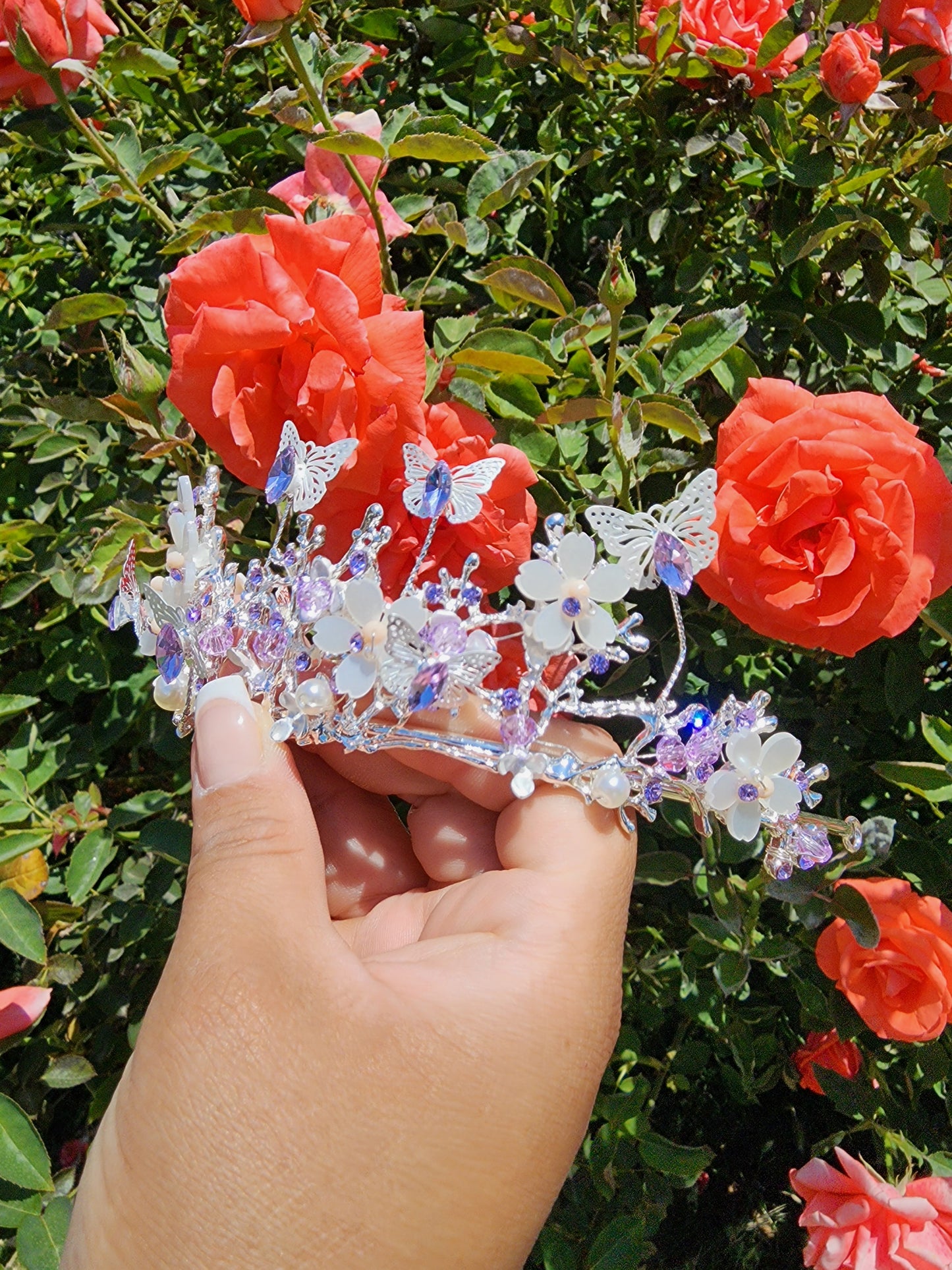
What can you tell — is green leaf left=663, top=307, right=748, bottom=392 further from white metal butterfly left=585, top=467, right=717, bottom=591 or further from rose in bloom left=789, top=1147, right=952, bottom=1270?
rose in bloom left=789, top=1147, right=952, bottom=1270

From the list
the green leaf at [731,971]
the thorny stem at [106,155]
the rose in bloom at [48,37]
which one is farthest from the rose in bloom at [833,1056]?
the rose in bloom at [48,37]

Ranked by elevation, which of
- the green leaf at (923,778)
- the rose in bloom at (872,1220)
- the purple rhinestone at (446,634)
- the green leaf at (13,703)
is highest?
the purple rhinestone at (446,634)

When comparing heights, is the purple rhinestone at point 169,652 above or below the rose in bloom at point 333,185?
below

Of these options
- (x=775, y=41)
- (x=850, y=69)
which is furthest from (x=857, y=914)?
(x=775, y=41)

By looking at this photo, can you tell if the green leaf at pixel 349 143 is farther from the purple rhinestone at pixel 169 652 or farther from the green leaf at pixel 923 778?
the green leaf at pixel 923 778

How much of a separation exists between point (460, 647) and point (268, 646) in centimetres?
23

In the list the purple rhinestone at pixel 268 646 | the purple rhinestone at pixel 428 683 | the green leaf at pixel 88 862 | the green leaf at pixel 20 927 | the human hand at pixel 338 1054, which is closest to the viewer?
the human hand at pixel 338 1054

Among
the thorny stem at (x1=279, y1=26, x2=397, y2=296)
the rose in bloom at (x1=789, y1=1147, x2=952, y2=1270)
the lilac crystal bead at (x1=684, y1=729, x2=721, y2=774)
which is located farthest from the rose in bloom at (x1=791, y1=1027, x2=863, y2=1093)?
the thorny stem at (x1=279, y1=26, x2=397, y2=296)

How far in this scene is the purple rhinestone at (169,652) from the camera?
104cm

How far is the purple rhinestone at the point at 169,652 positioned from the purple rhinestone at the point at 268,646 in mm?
75

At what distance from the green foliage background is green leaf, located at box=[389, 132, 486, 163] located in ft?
0.13

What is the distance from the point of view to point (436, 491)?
0.94 metres

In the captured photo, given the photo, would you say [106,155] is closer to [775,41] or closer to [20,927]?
[775,41]

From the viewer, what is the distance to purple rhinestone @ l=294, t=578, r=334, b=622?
0.95 metres
